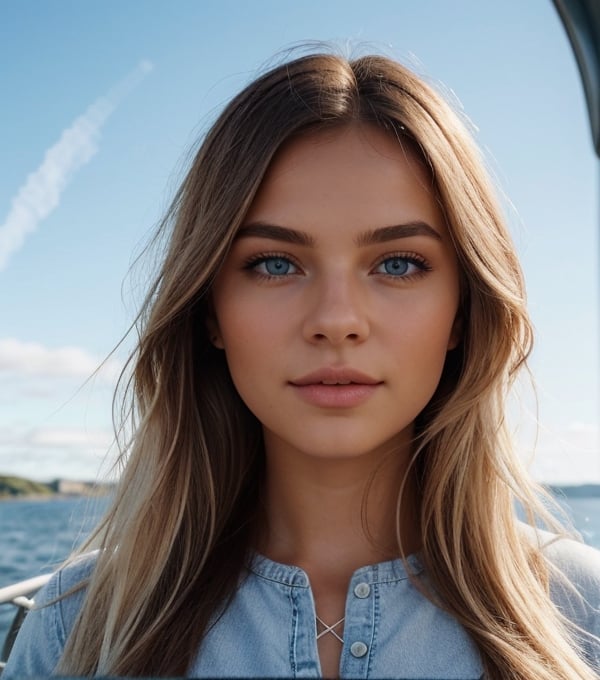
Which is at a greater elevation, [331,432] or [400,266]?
[400,266]

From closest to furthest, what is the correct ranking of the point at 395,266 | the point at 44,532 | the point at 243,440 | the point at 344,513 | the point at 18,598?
the point at 395,266, the point at 344,513, the point at 243,440, the point at 18,598, the point at 44,532

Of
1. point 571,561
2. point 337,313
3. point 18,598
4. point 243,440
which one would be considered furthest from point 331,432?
point 18,598

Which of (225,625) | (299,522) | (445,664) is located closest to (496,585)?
(445,664)

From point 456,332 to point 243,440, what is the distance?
566mm

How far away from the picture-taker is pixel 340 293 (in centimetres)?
164

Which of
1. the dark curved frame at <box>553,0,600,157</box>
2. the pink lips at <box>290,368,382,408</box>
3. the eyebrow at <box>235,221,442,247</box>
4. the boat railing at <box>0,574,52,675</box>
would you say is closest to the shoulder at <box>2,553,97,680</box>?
the boat railing at <box>0,574,52,675</box>

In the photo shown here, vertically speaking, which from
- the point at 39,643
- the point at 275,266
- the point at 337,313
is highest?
the point at 275,266

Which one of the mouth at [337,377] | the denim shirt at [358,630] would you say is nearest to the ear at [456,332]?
the mouth at [337,377]

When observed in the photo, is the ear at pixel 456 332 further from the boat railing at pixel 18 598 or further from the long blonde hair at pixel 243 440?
the boat railing at pixel 18 598

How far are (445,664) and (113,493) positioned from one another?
0.89 meters

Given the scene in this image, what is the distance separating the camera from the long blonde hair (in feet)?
5.91

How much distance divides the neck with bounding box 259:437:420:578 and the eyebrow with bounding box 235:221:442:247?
475mm

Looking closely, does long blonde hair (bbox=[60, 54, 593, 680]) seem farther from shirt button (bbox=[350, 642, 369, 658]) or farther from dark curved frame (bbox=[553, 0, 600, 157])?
dark curved frame (bbox=[553, 0, 600, 157])

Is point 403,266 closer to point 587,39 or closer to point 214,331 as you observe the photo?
point 214,331
